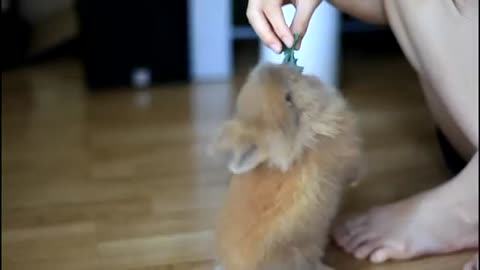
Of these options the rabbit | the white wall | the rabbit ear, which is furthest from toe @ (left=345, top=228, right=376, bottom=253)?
the white wall

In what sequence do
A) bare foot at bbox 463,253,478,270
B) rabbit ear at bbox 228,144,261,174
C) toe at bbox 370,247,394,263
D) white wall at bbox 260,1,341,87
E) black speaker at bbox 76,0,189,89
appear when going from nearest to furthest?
1. rabbit ear at bbox 228,144,261,174
2. bare foot at bbox 463,253,478,270
3. toe at bbox 370,247,394,263
4. white wall at bbox 260,1,341,87
5. black speaker at bbox 76,0,189,89

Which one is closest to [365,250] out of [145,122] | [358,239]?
[358,239]

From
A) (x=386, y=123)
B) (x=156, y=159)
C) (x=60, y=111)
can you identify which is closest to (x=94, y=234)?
(x=156, y=159)

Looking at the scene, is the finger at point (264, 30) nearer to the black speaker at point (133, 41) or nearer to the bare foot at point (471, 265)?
the bare foot at point (471, 265)

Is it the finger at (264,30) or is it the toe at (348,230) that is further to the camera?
the toe at (348,230)

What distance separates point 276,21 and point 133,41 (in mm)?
800

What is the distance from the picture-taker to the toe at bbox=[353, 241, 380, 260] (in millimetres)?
1180

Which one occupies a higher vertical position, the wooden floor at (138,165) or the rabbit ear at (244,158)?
the rabbit ear at (244,158)

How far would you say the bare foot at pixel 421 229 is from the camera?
3.77 ft

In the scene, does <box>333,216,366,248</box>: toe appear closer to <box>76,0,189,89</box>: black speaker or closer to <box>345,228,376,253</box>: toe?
<box>345,228,376,253</box>: toe

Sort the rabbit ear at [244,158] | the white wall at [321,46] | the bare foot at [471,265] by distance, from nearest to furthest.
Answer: the rabbit ear at [244,158], the bare foot at [471,265], the white wall at [321,46]

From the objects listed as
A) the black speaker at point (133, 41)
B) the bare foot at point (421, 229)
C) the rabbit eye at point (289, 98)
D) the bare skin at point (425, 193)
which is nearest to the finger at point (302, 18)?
the bare skin at point (425, 193)

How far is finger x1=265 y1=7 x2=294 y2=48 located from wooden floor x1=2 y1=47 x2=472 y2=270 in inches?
13.4

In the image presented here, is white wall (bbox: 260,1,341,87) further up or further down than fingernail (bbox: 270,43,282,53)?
further down
